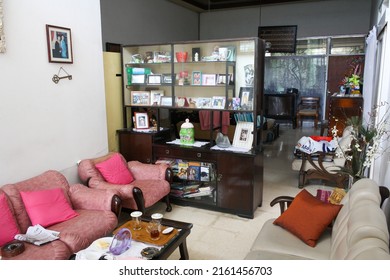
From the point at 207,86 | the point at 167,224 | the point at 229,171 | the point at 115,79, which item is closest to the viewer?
the point at 167,224

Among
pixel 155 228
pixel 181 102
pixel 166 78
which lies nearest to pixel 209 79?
pixel 181 102

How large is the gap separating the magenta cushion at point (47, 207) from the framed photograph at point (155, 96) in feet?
6.11

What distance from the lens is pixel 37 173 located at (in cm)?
331

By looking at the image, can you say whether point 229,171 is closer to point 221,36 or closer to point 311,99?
point 311,99

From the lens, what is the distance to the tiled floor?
314cm

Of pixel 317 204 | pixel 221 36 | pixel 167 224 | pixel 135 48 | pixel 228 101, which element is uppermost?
pixel 221 36

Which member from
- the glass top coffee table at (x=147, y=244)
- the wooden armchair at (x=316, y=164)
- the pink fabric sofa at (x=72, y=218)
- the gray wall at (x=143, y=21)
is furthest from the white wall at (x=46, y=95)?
the gray wall at (x=143, y=21)

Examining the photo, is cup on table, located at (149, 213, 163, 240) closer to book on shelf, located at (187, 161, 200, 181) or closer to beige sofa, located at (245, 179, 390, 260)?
beige sofa, located at (245, 179, 390, 260)

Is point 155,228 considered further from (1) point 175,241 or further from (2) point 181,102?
(2) point 181,102

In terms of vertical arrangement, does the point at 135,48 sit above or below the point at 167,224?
above

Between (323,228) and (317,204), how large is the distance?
0.20 metres

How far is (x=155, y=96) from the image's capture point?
14.7ft

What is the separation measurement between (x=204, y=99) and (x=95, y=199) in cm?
183

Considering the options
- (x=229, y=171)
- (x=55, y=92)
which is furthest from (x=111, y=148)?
(x=229, y=171)
